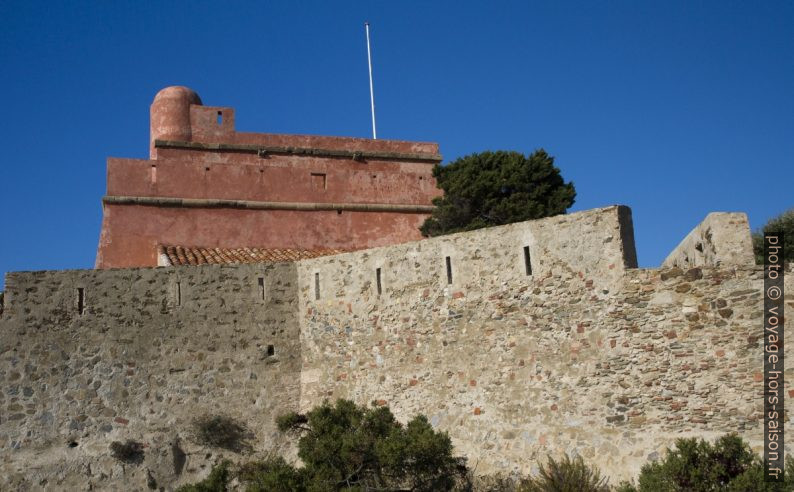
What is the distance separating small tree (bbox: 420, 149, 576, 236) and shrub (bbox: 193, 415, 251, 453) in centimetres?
635

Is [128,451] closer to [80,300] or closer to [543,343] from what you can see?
[80,300]

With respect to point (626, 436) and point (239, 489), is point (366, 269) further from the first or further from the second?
point (626, 436)

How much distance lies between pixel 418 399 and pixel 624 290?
364cm

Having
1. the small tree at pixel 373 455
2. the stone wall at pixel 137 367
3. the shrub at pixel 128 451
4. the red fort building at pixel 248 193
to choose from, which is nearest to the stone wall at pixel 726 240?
the small tree at pixel 373 455

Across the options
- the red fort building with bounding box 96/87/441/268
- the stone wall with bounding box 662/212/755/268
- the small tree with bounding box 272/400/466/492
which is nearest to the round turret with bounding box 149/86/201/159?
the red fort building with bounding box 96/87/441/268

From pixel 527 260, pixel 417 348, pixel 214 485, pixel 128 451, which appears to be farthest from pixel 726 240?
pixel 128 451

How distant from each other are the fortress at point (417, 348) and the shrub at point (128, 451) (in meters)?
0.11

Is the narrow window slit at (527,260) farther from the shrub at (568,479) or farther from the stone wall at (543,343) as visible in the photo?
the shrub at (568,479)

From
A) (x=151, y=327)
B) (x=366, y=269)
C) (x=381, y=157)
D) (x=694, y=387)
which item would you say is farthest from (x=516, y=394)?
(x=381, y=157)

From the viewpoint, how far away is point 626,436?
1128 centimetres

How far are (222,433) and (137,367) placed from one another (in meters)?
1.70

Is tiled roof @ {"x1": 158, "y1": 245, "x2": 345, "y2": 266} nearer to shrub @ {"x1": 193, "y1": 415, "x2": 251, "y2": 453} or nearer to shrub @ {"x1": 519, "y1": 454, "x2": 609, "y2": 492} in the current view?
shrub @ {"x1": 193, "y1": 415, "x2": 251, "y2": 453}

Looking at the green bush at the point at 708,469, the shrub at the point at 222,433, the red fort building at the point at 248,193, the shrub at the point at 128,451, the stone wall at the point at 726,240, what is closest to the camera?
the green bush at the point at 708,469

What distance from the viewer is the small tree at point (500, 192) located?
59.1ft
